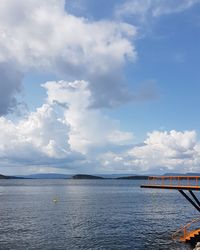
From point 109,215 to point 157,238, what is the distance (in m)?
27.9

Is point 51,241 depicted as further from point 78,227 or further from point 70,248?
point 78,227

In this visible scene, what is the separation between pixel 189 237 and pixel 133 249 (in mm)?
7737

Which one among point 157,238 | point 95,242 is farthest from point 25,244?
point 157,238

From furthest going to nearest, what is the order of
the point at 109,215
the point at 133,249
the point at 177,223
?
the point at 109,215
the point at 177,223
the point at 133,249

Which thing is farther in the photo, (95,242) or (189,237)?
(95,242)

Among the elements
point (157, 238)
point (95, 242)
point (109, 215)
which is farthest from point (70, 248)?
→ point (109, 215)

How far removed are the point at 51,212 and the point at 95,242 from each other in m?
36.9

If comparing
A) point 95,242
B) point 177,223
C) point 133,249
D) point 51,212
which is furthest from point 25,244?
point 51,212

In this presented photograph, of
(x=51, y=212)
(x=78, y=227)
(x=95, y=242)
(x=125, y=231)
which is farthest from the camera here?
(x=51, y=212)

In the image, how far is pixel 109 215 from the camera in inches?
3061

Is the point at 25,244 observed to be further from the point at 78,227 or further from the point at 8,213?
the point at 8,213

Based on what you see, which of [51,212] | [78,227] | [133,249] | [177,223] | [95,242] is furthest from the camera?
[51,212]

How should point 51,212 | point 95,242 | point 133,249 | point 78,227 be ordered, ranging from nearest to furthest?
point 133,249 → point 95,242 → point 78,227 → point 51,212

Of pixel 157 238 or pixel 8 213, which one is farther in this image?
pixel 8 213
